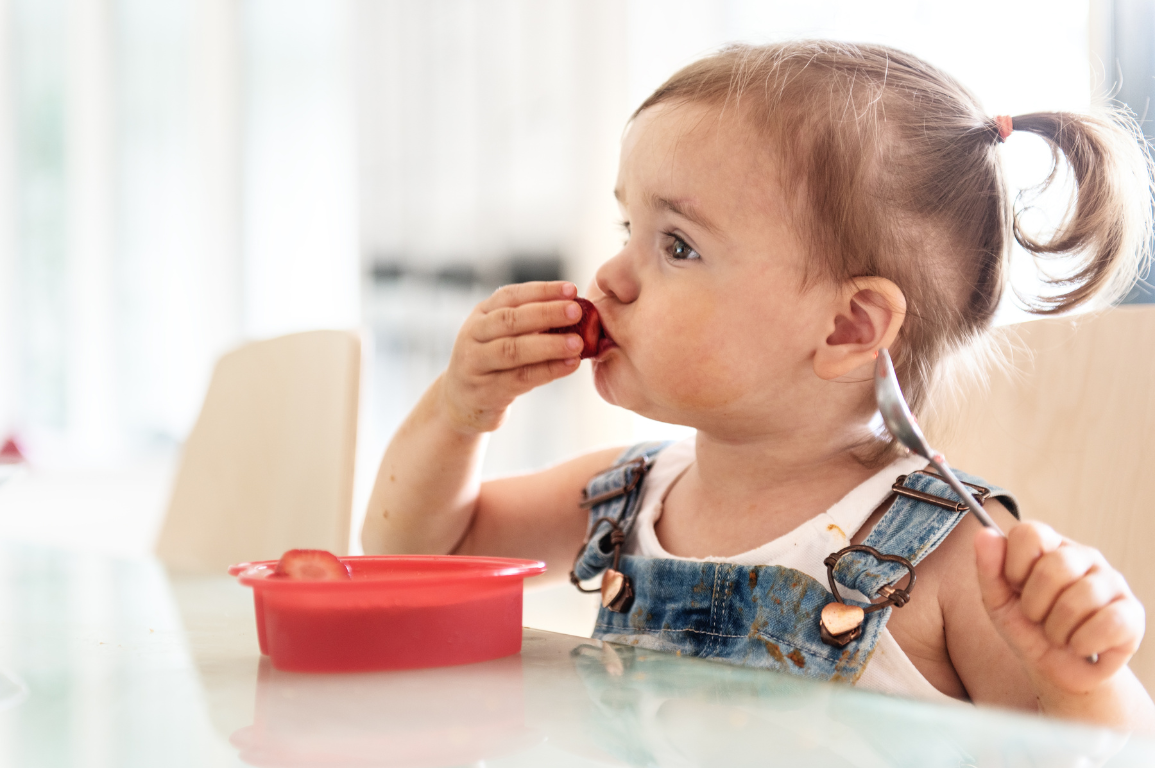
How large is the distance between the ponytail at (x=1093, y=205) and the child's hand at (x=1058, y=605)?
16.4 inches

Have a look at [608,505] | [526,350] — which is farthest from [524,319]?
[608,505]

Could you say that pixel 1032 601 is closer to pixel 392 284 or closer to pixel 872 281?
pixel 872 281

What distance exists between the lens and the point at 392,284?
107 inches

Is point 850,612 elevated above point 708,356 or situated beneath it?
situated beneath

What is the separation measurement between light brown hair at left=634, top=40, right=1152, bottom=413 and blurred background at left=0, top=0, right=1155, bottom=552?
156 cm

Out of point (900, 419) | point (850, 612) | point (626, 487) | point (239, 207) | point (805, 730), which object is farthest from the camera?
point (239, 207)

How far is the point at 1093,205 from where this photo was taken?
0.84m

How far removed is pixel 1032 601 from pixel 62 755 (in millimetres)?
460

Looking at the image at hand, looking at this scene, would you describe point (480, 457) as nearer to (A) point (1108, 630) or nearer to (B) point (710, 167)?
(B) point (710, 167)

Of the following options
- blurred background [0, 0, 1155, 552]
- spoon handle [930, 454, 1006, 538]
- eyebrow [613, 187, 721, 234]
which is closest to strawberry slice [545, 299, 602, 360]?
eyebrow [613, 187, 721, 234]

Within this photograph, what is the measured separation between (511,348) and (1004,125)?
1.57 feet

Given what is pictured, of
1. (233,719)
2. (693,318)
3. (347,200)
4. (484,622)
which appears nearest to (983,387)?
(693,318)

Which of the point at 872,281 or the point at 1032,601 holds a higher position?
the point at 872,281

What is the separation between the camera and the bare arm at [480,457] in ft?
2.77
